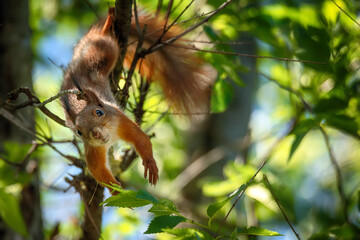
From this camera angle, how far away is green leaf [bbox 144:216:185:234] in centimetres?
116

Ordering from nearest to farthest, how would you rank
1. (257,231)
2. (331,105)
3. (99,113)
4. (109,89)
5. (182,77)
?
(257,231)
(331,105)
(99,113)
(109,89)
(182,77)

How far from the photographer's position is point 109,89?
2107mm

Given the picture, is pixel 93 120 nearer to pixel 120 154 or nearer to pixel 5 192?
pixel 120 154

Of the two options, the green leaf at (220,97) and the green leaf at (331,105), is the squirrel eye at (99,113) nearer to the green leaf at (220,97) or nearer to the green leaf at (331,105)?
the green leaf at (220,97)

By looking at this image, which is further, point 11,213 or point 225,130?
point 225,130

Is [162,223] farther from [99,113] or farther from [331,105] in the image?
[331,105]

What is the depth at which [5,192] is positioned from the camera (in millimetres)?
1901

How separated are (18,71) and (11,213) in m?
1.19

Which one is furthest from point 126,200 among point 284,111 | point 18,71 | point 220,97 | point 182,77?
point 284,111

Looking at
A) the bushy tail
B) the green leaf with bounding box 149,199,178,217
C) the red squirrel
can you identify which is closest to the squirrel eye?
the red squirrel

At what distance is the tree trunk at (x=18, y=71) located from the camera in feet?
8.40

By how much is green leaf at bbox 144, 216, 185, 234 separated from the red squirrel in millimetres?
555

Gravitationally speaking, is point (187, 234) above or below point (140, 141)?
below

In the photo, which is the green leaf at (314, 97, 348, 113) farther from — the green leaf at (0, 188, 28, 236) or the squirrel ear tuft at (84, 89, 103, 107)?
the green leaf at (0, 188, 28, 236)
